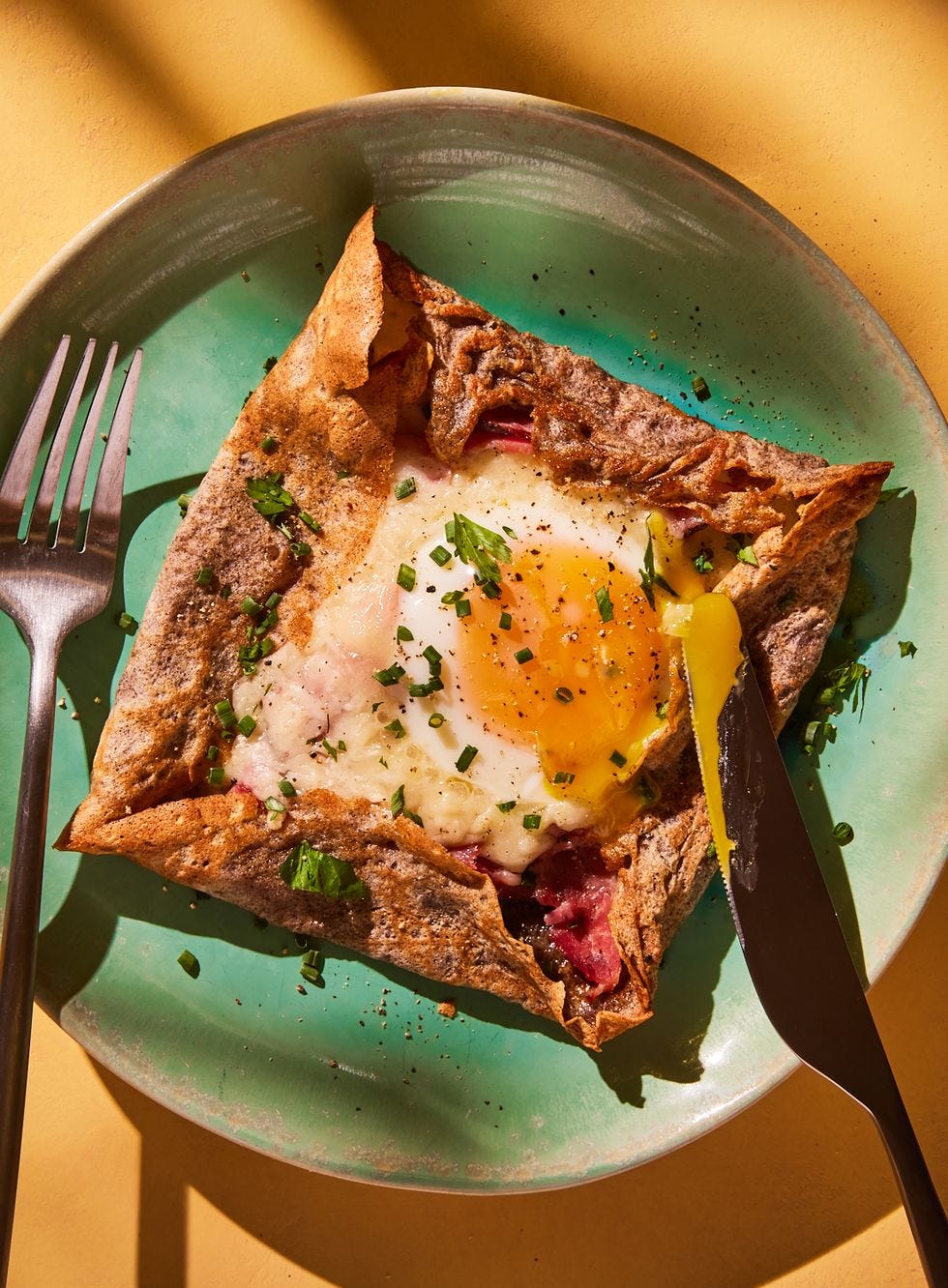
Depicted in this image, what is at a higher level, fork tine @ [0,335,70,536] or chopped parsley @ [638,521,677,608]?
chopped parsley @ [638,521,677,608]

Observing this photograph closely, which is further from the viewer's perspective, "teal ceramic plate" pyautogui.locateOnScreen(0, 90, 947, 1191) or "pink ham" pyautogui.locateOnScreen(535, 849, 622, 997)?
"teal ceramic plate" pyautogui.locateOnScreen(0, 90, 947, 1191)

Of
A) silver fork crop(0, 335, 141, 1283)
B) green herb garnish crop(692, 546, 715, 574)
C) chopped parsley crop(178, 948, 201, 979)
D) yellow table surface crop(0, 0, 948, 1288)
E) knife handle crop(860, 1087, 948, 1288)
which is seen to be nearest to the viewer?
knife handle crop(860, 1087, 948, 1288)

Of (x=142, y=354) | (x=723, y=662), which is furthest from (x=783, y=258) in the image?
(x=142, y=354)

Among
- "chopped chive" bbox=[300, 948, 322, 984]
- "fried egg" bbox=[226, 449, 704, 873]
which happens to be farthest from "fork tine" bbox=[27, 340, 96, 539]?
"chopped chive" bbox=[300, 948, 322, 984]

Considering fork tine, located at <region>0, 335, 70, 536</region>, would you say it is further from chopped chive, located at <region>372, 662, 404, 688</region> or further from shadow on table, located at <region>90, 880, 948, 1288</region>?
shadow on table, located at <region>90, 880, 948, 1288</region>

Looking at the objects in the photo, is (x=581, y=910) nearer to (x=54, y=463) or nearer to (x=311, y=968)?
(x=311, y=968)

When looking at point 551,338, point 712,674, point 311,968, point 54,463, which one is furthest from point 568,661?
point 54,463

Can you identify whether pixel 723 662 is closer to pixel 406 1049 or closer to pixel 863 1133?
pixel 406 1049
